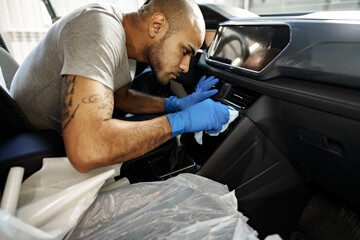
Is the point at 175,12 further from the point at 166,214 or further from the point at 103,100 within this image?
the point at 166,214

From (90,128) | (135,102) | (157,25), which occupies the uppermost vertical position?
(157,25)

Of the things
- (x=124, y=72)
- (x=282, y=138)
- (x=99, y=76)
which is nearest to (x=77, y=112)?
(x=99, y=76)

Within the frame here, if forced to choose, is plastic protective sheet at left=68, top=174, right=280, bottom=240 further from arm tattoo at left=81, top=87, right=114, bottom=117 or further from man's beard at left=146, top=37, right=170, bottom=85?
man's beard at left=146, top=37, right=170, bottom=85

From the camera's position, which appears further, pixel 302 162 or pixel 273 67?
pixel 302 162

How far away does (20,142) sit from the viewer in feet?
2.15

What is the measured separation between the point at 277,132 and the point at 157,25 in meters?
0.60

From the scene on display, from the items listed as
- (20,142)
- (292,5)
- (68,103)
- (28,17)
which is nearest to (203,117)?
(68,103)

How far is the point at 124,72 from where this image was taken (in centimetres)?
99

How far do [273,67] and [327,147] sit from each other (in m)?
0.28

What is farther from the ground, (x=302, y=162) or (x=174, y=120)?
(x=174, y=120)

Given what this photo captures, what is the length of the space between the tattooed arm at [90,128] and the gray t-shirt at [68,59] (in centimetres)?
4

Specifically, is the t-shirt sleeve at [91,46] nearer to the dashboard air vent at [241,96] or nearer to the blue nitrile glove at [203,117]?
the blue nitrile glove at [203,117]

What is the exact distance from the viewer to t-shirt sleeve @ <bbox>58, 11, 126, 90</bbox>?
621 mm

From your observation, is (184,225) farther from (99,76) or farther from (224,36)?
(224,36)
